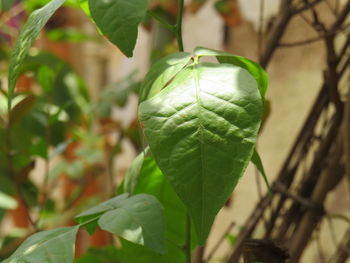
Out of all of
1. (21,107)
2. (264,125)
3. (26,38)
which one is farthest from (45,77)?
(26,38)

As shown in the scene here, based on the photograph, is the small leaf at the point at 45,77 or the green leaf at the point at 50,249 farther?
→ the small leaf at the point at 45,77

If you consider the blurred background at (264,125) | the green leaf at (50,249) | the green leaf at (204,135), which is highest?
the green leaf at (204,135)

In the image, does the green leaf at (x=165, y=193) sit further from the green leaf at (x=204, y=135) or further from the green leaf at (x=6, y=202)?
the green leaf at (x=6, y=202)

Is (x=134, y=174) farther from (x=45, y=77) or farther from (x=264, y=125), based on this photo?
(x=264, y=125)

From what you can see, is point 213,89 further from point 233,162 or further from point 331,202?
point 331,202

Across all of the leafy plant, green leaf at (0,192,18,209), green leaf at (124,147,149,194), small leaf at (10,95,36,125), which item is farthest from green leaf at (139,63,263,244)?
green leaf at (0,192,18,209)

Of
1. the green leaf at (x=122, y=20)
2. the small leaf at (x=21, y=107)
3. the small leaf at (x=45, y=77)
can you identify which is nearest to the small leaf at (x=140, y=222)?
the green leaf at (x=122, y=20)

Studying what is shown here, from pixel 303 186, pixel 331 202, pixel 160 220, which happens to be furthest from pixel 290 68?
pixel 160 220
